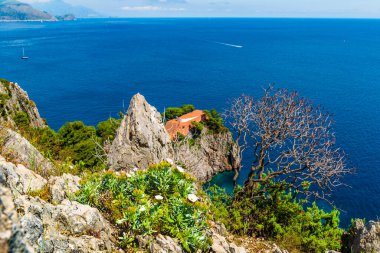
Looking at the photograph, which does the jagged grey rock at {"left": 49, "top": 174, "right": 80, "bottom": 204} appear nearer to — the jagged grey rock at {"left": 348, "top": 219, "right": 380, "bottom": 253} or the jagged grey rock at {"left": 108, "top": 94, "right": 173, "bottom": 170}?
the jagged grey rock at {"left": 108, "top": 94, "right": 173, "bottom": 170}

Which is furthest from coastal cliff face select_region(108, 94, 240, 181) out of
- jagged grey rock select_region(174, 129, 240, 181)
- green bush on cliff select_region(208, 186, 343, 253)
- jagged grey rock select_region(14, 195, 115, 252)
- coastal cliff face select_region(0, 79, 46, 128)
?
jagged grey rock select_region(174, 129, 240, 181)

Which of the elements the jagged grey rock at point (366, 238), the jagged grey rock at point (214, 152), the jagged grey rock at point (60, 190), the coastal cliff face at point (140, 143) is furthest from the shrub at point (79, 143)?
the jagged grey rock at point (366, 238)

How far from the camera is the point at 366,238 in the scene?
18.2 meters

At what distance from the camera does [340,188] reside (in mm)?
54688

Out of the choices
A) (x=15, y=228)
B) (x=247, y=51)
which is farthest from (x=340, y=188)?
(x=247, y=51)

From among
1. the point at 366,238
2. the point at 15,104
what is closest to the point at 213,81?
the point at 15,104

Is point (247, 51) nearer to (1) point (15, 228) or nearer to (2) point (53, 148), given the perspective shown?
(2) point (53, 148)

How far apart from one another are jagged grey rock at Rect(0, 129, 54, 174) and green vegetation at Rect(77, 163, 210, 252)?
11.0 feet

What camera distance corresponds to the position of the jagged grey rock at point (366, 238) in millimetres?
17719

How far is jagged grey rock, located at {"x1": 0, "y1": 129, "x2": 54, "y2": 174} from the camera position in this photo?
12.6 meters

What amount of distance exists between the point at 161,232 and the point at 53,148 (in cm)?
2618

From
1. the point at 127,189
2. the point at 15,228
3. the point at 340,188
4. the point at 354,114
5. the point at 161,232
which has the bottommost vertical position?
the point at 340,188

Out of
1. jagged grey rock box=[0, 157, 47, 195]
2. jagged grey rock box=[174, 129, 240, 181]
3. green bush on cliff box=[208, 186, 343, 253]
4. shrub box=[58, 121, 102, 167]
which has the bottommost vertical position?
jagged grey rock box=[174, 129, 240, 181]

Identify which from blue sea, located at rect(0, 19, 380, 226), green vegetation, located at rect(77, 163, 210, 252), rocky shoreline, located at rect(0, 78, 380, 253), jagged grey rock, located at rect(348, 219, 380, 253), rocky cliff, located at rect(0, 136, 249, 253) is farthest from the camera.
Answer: blue sea, located at rect(0, 19, 380, 226)
